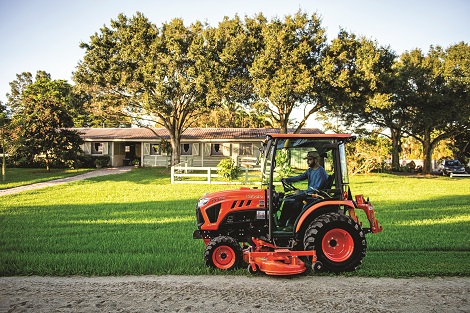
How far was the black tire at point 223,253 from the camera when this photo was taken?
5.91 metres

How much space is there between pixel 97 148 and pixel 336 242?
115 feet

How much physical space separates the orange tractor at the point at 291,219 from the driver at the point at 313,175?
0.22 feet

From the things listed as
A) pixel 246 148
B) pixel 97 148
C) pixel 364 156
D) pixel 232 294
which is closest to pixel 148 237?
pixel 232 294

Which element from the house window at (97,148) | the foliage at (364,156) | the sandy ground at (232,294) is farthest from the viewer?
the house window at (97,148)

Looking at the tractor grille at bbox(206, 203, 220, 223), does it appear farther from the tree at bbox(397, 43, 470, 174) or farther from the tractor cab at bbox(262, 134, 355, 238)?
the tree at bbox(397, 43, 470, 174)

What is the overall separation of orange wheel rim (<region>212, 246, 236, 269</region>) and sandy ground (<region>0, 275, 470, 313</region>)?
0.33 meters

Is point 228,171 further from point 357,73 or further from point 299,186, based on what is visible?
point 299,186

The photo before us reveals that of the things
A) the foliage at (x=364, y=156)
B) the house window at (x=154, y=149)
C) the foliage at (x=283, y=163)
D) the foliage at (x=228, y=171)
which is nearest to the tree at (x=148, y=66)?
the foliage at (x=228, y=171)

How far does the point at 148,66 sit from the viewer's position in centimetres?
2470

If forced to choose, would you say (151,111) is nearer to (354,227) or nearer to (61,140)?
(61,140)

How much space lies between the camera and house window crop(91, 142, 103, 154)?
37.1 m

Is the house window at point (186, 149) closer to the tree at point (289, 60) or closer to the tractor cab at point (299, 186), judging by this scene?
the tree at point (289, 60)

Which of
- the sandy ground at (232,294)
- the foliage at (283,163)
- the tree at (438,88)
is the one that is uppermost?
the tree at (438,88)

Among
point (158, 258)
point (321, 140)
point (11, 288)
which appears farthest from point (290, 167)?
point (11, 288)
